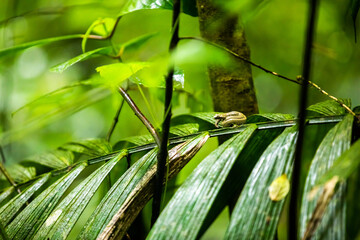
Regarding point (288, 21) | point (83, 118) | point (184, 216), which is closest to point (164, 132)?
point (184, 216)

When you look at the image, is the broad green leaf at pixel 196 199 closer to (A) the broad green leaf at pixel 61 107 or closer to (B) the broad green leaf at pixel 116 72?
(B) the broad green leaf at pixel 116 72

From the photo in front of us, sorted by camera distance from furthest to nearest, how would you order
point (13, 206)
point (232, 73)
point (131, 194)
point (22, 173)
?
point (22, 173), point (232, 73), point (13, 206), point (131, 194)

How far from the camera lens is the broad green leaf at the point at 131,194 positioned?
603 millimetres

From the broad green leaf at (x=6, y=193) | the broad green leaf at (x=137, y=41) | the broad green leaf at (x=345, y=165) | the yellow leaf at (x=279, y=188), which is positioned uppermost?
the broad green leaf at (x=137, y=41)

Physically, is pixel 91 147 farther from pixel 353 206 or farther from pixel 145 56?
pixel 145 56

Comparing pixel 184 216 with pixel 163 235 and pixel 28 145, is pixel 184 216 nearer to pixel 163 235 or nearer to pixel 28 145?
pixel 163 235

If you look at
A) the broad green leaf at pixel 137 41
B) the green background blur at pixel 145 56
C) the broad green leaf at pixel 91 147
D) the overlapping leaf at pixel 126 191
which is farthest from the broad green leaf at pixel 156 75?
Answer: the green background blur at pixel 145 56

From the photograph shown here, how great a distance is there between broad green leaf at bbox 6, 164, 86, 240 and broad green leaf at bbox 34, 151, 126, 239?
0.08 feet

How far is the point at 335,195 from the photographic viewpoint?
17.3 inches

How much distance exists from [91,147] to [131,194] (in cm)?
39

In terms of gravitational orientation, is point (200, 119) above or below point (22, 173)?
above

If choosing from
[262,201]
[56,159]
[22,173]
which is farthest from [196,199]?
[22,173]

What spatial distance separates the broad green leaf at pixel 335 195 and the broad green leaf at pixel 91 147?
1.83 ft

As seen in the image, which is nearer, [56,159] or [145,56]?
[56,159]
